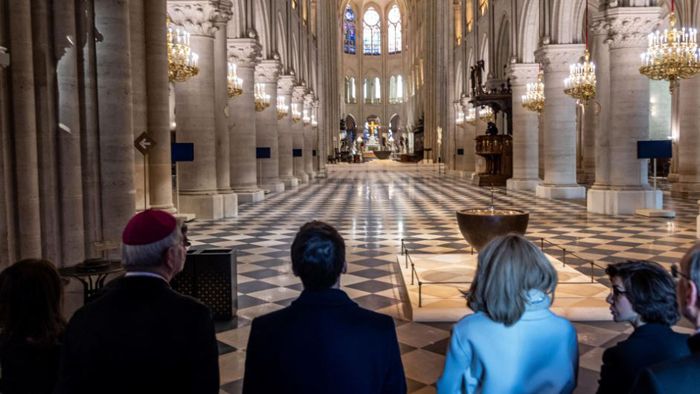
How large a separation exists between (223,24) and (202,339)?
14.6 meters

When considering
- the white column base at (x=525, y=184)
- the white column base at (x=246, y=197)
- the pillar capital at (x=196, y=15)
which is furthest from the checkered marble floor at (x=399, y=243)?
the pillar capital at (x=196, y=15)

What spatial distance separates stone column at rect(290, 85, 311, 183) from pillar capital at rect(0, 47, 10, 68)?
982 inches

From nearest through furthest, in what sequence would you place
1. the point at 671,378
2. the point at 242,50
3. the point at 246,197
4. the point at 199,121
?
the point at 671,378, the point at 199,121, the point at 242,50, the point at 246,197

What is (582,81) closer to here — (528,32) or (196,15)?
(528,32)

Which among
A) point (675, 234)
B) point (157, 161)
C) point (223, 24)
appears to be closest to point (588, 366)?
point (675, 234)

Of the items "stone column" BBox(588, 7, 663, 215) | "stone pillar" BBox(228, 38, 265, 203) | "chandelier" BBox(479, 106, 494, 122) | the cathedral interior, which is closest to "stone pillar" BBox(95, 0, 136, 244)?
the cathedral interior

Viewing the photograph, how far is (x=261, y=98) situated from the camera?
22.0 metres

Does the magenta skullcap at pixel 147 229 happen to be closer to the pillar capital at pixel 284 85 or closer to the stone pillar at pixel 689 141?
the stone pillar at pixel 689 141

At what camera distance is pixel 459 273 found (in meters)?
8.02

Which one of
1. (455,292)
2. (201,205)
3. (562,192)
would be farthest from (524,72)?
(455,292)

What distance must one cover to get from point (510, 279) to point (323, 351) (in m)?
0.79

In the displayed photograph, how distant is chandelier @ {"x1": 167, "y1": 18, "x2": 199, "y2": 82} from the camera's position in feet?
42.5

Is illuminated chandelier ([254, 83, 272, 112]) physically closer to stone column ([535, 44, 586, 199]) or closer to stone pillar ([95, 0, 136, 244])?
stone column ([535, 44, 586, 199])

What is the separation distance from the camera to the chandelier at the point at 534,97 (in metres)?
21.8
